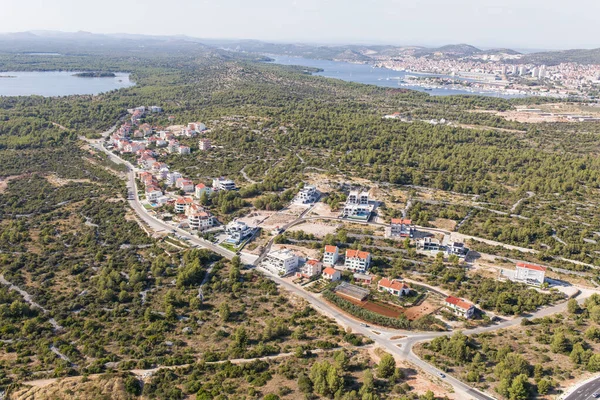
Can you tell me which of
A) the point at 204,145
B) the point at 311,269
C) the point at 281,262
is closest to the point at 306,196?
the point at 281,262

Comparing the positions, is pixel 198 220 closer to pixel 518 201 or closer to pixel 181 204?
pixel 181 204

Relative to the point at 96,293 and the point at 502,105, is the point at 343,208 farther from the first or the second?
the point at 502,105

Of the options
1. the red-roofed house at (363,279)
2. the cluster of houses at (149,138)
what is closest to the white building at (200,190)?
the cluster of houses at (149,138)

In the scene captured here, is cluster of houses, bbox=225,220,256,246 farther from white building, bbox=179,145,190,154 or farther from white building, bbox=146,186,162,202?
white building, bbox=179,145,190,154

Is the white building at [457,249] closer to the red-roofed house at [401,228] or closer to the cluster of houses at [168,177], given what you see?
the red-roofed house at [401,228]

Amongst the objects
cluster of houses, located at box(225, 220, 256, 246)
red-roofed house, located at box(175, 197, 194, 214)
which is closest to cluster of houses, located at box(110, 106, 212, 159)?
red-roofed house, located at box(175, 197, 194, 214)

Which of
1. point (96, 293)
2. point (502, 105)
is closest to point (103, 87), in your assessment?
point (502, 105)
